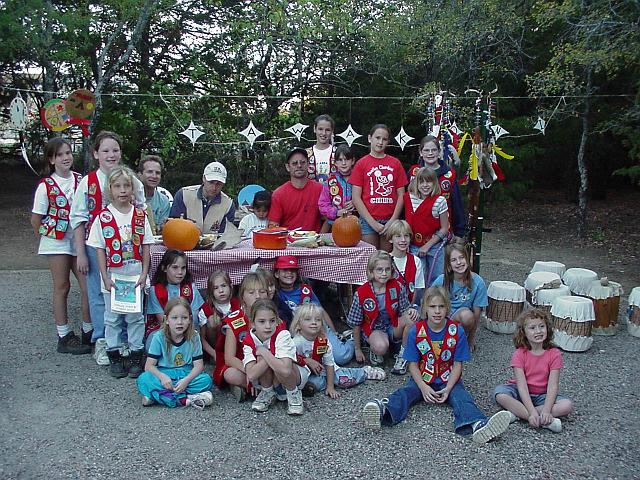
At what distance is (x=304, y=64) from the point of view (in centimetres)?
1122

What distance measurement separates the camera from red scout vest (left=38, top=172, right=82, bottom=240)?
4633 mm

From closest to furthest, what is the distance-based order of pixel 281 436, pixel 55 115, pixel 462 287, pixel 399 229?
pixel 281 436, pixel 462 287, pixel 399 229, pixel 55 115

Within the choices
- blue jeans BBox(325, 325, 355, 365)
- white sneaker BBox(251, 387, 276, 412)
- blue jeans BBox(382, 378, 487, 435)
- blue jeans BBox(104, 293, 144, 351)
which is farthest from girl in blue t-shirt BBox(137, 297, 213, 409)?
blue jeans BBox(382, 378, 487, 435)

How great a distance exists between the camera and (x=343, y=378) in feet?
13.8

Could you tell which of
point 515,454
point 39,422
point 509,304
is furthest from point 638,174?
point 39,422

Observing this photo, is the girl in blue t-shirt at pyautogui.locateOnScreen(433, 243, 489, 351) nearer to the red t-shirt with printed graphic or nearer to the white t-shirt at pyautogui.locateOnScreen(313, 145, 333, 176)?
the red t-shirt with printed graphic

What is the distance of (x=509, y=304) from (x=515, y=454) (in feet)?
7.63

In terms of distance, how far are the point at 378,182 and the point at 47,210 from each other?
2701 mm

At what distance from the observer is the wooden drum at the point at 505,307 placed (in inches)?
215

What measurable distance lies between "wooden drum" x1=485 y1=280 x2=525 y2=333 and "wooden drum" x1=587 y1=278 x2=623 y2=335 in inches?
25.4

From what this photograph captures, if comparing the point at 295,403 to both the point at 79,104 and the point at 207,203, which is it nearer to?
the point at 207,203

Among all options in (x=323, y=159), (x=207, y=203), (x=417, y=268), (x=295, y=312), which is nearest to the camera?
(x=295, y=312)

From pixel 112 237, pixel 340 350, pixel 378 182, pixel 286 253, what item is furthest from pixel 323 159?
pixel 112 237

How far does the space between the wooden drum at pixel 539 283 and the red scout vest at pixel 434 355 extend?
189 cm
